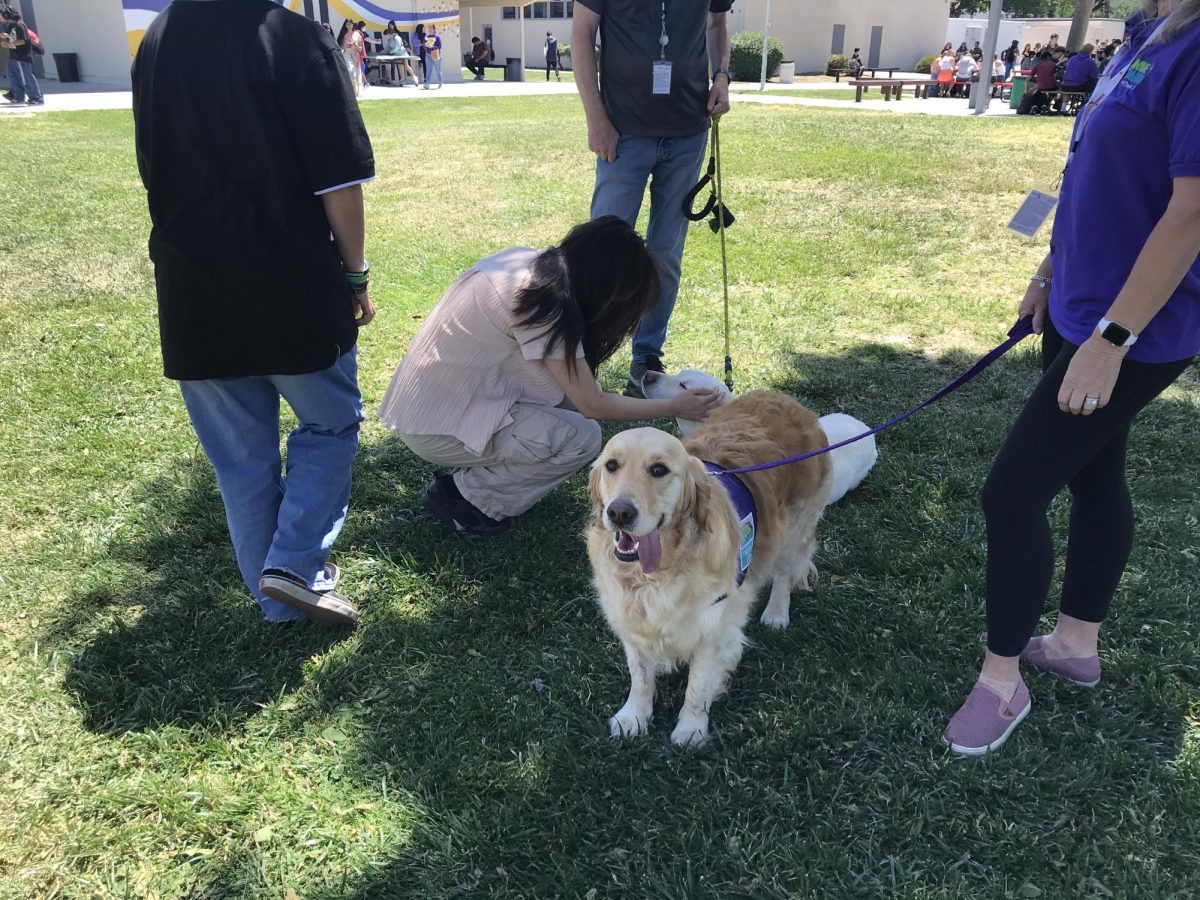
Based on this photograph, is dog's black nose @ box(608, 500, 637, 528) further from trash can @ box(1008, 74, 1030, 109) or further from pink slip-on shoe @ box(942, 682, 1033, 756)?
trash can @ box(1008, 74, 1030, 109)

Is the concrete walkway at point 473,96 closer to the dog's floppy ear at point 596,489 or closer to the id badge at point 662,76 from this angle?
the id badge at point 662,76

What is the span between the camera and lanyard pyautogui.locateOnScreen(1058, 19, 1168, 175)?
6.35 ft

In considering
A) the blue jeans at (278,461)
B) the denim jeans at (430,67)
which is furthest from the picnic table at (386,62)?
the blue jeans at (278,461)

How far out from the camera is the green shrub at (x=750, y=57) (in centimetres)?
3541

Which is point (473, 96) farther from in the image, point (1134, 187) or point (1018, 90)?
point (1134, 187)

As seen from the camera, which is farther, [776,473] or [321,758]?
[776,473]

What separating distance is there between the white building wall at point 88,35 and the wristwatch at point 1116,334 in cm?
3482

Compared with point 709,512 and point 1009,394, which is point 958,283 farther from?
point 709,512

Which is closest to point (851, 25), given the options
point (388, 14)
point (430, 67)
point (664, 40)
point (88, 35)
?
point (388, 14)

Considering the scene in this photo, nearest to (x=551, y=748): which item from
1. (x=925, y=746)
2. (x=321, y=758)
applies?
(x=321, y=758)

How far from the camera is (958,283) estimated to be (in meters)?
7.08

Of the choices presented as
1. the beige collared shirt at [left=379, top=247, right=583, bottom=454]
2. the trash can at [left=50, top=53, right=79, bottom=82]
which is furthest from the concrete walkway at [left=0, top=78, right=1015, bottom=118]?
the beige collared shirt at [left=379, top=247, right=583, bottom=454]

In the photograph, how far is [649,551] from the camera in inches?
97.5

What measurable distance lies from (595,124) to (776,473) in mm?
2558
